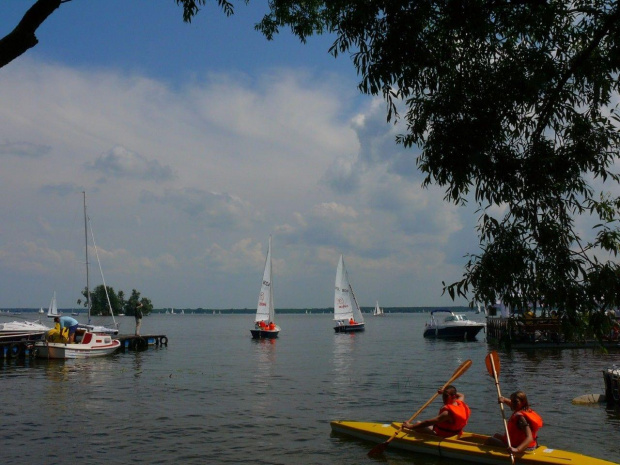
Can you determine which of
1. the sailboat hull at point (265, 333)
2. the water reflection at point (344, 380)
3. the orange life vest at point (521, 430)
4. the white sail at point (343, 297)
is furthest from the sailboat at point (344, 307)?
the orange life vest at point (521, 430)

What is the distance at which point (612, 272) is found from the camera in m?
7.29

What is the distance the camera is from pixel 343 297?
77.9 metres

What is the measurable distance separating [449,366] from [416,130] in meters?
33.1

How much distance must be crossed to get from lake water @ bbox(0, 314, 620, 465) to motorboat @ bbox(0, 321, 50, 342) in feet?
18.8

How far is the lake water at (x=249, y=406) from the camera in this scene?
16312mm

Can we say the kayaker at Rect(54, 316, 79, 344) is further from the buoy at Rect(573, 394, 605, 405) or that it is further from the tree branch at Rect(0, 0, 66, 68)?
the tree branch at Rect(0, 0, 66, 68)

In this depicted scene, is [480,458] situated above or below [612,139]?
below

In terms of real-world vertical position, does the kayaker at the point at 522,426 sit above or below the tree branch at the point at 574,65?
below

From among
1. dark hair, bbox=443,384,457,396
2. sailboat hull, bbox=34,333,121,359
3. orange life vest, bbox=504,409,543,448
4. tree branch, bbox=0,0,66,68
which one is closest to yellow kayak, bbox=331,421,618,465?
orange life vest, bbox=504,409,543,448

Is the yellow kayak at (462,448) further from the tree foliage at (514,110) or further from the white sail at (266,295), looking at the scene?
the white sail at (266,295)

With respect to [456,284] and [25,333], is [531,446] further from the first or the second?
[25,333]

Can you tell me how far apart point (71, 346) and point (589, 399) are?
2918 cm

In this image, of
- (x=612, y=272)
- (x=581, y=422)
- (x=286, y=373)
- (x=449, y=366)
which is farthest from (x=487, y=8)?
(x=449, y=366)

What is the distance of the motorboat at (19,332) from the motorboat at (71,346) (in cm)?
597
